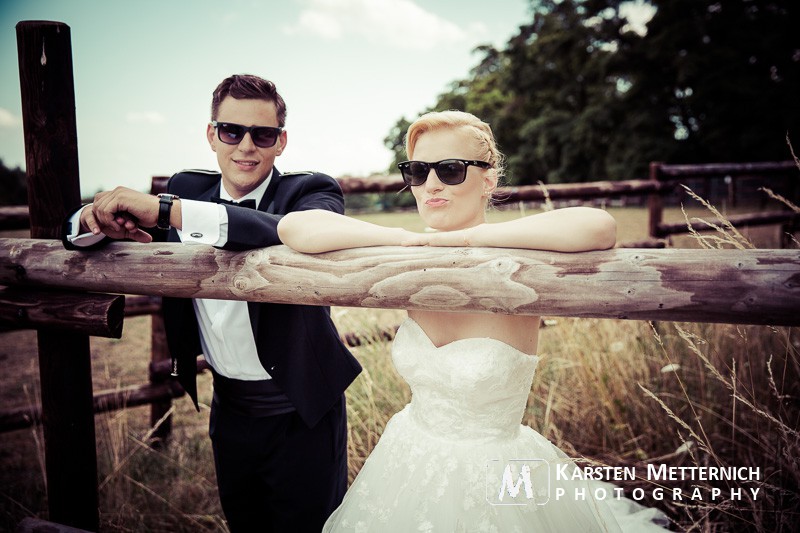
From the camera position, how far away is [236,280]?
1618 millimetres

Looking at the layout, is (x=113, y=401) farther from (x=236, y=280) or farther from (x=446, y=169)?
(x=446, y=169)

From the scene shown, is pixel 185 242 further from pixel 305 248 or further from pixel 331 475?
pixel 331 475

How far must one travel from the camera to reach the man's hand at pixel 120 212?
1582 millimetres

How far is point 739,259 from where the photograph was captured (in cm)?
121

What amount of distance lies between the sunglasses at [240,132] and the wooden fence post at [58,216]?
2.03 feet

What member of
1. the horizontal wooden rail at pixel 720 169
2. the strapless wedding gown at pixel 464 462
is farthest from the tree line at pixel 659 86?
the strapless wedding gown at pixel 464 462

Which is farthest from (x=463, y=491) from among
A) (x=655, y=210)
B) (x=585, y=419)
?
(x=655, y=210)

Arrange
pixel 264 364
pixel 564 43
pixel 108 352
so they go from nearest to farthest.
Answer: pixel 264 364 < pixel 108 352 < pixel 564 43

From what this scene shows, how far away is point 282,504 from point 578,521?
47.0 inches

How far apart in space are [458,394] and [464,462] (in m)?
0.22

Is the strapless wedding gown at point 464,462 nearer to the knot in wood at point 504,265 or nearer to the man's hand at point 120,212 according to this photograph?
the knot in wood at point 504,265

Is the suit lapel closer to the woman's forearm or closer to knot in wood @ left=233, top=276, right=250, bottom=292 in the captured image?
knot in wood @ left=233, top=276, right=250, bottom=292

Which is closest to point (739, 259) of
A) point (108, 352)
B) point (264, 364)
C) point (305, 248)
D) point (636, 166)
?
point (305, 248)

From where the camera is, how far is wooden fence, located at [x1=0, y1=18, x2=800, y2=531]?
1.23 meters
